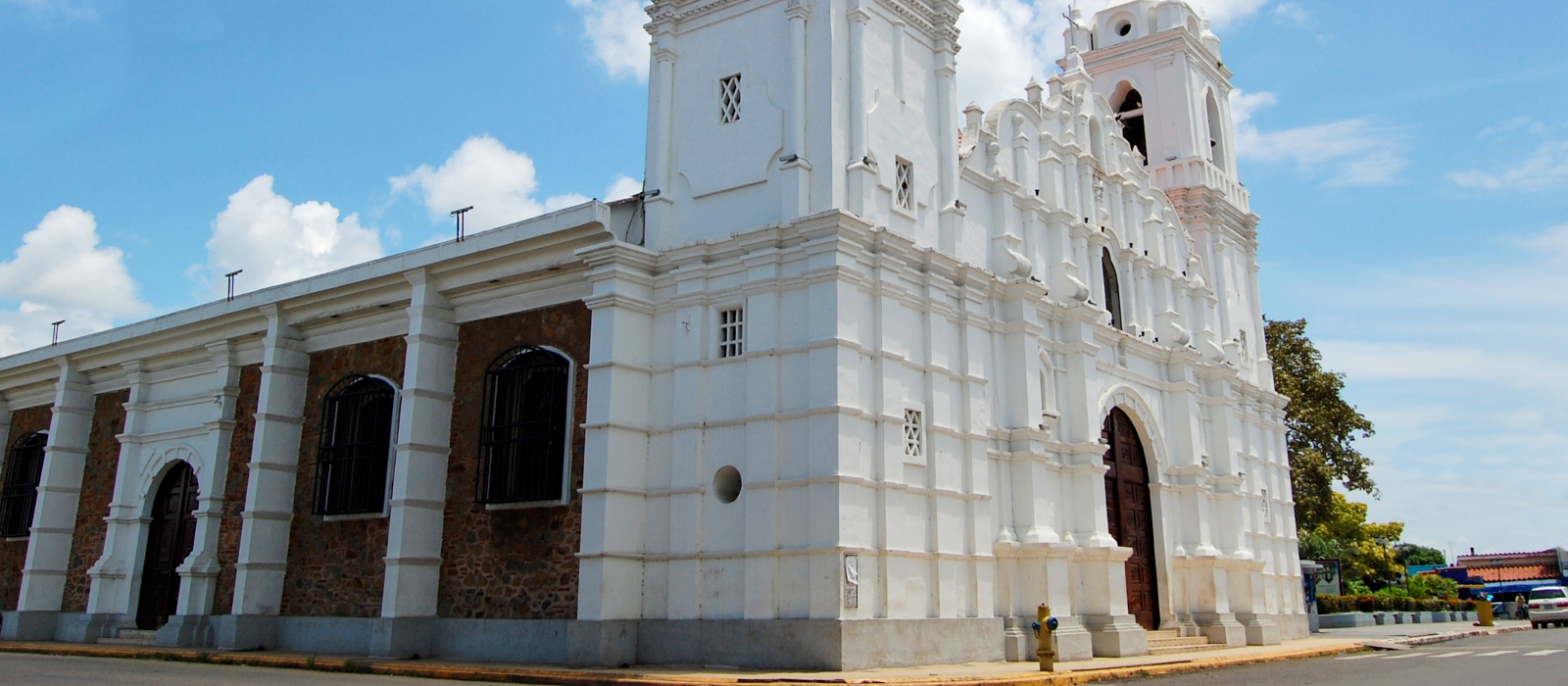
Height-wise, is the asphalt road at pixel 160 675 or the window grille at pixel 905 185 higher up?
the window grille at pixel 905 185

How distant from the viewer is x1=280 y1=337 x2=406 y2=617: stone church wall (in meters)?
20.2

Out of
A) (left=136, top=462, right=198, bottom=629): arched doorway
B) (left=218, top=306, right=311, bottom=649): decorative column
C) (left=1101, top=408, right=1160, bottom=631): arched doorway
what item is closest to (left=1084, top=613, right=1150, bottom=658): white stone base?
(left=1101, top=408, right=1160, bottom=631): arched doorway

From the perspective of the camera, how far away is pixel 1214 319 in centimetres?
2778

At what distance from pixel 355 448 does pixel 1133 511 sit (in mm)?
14825

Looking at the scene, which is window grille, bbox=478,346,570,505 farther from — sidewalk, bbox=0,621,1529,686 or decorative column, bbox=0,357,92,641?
decorative column, bbox=0,357,92,641

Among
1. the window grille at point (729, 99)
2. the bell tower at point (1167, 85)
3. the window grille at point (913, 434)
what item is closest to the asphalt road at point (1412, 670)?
the window grille at point (913, 434)

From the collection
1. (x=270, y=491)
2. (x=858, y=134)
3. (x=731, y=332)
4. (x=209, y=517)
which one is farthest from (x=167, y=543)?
(x=858, y=134)

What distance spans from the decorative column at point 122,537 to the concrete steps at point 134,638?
0.65 ft

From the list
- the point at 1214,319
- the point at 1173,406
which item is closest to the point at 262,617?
the point at 1173,406

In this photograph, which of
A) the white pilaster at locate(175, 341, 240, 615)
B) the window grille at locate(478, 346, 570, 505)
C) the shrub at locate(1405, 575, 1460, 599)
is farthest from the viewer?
the shrub at locate(1405, 575, 1460, 599)

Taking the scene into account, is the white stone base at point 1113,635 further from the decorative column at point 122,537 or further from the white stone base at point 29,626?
Answer: the white stone base at point 29,626

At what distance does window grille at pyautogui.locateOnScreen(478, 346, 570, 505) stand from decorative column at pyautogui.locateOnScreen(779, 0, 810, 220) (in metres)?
4.69

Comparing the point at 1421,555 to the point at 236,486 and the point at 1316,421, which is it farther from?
the point at 236,486

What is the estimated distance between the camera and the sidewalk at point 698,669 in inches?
537
